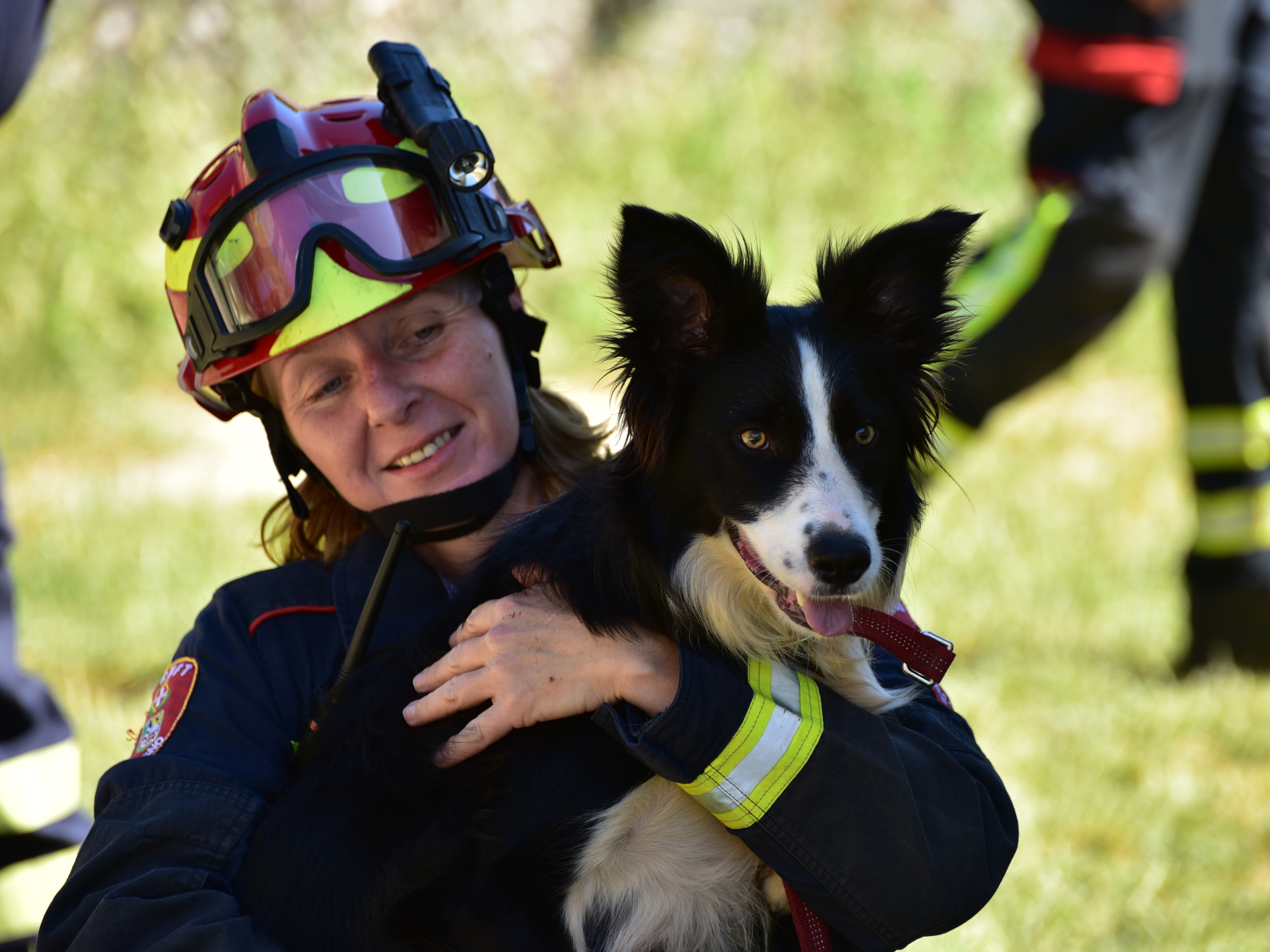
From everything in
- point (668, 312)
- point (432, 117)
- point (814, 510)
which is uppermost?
point (432, 117)

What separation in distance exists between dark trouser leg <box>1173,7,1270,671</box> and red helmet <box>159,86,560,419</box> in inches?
147

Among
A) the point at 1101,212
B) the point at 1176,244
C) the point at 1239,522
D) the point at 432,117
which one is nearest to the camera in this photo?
the point at 432,117

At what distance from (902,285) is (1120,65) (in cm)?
328

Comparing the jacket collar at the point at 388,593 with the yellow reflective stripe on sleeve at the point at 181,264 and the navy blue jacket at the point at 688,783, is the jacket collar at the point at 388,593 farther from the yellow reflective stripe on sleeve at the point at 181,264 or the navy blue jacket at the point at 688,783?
the yellow reflective stripe on sleeve at the point at 181,264

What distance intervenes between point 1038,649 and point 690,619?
3.59 m

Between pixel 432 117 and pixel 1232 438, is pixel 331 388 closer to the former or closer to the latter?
pixel 432 117

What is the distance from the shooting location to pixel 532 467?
2836 mm

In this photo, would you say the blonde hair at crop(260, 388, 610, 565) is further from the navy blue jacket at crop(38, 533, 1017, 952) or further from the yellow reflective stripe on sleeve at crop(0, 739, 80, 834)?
the yellow reflective stripe on sleeve at crop(0, 739, 80, 834)

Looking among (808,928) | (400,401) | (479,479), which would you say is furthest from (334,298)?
(808,928)

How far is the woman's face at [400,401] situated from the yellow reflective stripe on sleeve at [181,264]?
272 mm

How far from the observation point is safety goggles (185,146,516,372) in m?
2.47

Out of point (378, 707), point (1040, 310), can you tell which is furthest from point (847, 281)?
point (1040, 310)

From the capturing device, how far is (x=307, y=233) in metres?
2.46

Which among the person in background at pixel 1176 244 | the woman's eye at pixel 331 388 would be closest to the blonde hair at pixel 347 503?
the woman's eye at pixel 331 388
